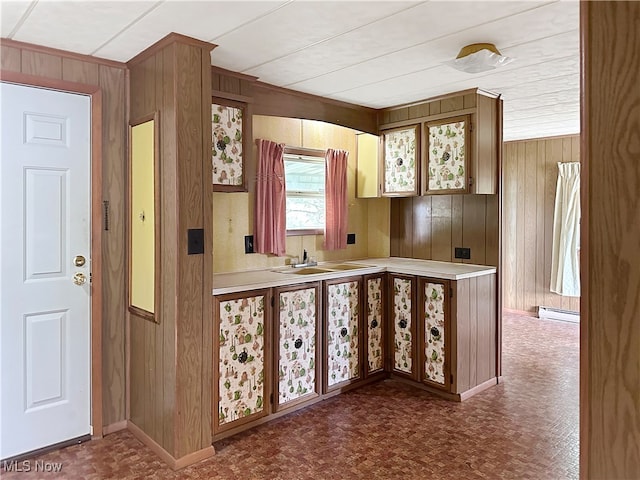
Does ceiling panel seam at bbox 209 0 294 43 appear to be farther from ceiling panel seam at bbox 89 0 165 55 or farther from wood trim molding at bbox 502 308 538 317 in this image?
wood trim molding at bbox 502 308 538 317

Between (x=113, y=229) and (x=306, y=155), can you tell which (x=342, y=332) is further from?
(x=113, y=229)

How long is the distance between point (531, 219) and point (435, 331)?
342 cm

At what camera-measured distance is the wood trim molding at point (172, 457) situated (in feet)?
8.47

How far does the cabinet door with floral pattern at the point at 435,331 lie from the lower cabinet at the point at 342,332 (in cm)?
50

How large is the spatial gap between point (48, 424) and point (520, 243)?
5724 millimetres

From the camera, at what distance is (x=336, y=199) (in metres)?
4.23

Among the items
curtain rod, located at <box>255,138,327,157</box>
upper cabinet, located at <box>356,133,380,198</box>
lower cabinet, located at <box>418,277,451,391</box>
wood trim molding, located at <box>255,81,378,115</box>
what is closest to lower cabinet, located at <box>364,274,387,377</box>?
lower cabinet, located at <box>418,277,451,391</box>

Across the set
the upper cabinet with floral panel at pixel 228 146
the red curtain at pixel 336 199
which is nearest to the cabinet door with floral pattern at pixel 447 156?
the red curtain at pixel 336 199

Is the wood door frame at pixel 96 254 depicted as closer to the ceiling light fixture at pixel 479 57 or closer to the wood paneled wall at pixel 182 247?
the wood paneled wall at pixel 182 247

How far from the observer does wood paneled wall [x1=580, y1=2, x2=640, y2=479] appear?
43.3 inches

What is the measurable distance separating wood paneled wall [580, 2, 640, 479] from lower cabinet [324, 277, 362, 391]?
2.40m

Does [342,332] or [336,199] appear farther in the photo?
[336,199]

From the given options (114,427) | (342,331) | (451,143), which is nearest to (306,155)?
(451,143)

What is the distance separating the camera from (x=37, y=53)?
263 centimetres
